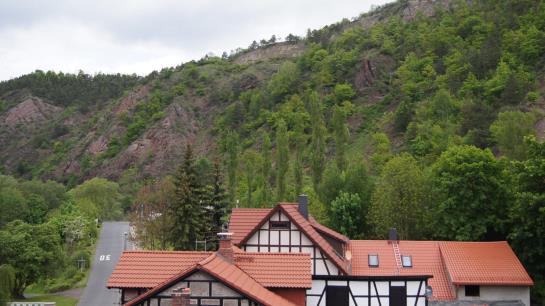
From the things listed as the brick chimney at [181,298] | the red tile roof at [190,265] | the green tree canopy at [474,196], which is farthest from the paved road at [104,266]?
the green tree canopy at [474,196]

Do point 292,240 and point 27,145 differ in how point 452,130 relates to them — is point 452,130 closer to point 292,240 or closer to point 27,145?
point 292,240

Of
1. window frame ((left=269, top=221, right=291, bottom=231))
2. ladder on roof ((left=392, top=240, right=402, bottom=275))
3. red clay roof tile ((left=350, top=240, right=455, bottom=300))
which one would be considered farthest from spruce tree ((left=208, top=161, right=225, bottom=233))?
ladder on roof ((left=392, top=240, right=402, bottom=275))

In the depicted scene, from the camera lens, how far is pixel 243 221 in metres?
36.7

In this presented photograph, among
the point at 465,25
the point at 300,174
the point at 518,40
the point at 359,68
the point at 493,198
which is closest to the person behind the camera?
the point at 493,198

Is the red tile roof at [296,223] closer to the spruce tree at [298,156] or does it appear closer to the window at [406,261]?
the window at [406,261]

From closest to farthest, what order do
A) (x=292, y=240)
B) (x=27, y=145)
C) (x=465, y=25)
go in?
(x=292, y=240), (x=465, y=25), (x=27, y=145)

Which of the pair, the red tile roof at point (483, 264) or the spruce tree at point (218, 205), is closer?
the red tile roof at point (483, 264)

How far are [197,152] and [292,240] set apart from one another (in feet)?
300

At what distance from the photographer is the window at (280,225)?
35281 millimetres

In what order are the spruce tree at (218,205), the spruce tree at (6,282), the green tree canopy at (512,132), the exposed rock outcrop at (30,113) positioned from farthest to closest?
the exposed rock outcrop at (30,113) < the green tree canopy at (512,132) < the spruce tree at (218,205) < the spruce tree at (6,282)

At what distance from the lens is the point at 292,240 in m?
35.2

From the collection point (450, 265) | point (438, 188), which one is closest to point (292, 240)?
point (450, 265)

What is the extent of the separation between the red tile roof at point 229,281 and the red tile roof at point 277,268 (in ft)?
1.99

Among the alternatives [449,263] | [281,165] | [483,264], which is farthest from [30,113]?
[483,264]
